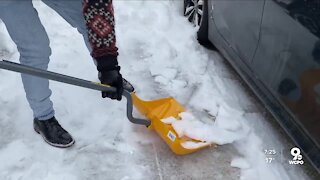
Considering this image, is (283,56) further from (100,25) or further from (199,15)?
(199,15)

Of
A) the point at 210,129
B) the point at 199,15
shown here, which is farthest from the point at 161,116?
the point at 199,15

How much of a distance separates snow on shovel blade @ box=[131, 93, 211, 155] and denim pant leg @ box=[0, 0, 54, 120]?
0.66 metres

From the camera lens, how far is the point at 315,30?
2080 millimetres

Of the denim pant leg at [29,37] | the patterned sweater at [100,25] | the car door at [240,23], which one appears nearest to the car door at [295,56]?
the car door at [240,23]

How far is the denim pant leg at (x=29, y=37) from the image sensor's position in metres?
2.15

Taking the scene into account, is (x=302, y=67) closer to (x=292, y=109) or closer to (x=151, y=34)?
(x=292, y=109)

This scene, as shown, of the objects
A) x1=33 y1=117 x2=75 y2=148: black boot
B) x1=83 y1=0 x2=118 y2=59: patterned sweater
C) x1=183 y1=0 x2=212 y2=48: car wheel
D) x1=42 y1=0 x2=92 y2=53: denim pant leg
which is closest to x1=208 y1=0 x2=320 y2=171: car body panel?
x1=183 y1=0 x2=212 y2=48: car wheel

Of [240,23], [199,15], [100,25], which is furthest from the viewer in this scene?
[199,15]

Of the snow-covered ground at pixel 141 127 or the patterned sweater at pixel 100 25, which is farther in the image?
the snow-covered ground at pixel 141 127

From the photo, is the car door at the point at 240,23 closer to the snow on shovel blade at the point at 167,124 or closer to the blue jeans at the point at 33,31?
the snow on shovel blade at the point at 167,124

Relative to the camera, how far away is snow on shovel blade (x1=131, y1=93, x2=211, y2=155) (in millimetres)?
2537

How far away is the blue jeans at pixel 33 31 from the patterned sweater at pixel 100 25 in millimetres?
431

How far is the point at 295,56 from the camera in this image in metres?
2.27

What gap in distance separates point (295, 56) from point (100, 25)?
109 centimetres
